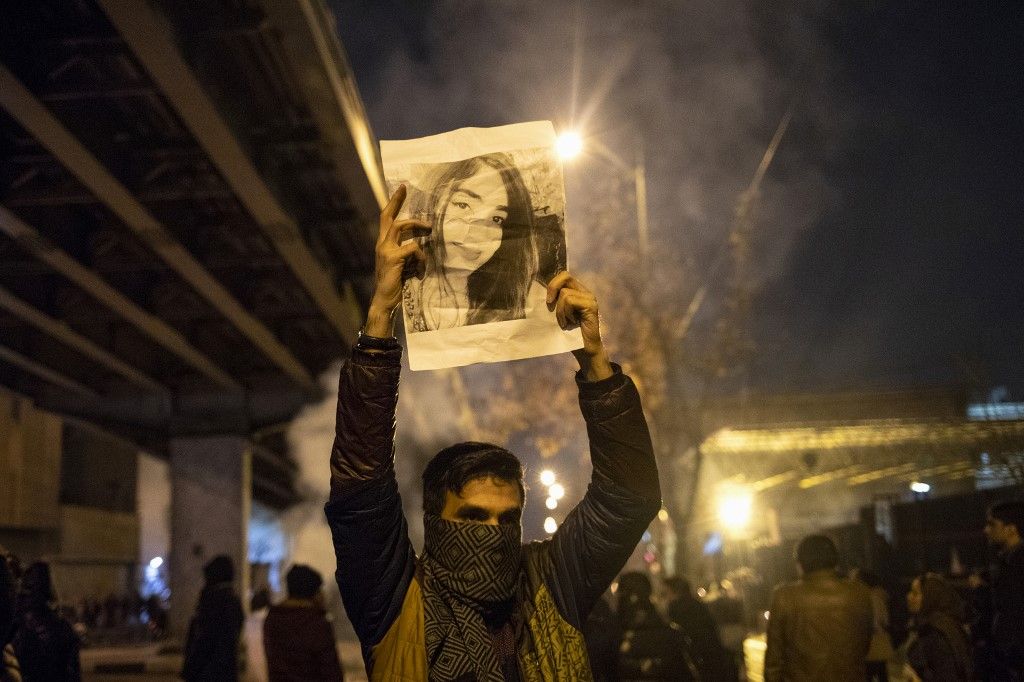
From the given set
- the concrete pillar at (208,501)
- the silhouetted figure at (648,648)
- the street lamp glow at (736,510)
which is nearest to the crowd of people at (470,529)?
the silhouetted figure at (648,648)

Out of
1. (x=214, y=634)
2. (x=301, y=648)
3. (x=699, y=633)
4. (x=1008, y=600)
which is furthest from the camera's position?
(x=699, y=633)

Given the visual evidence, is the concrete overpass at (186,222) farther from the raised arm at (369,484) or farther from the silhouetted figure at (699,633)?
the raised arm at (369,484)

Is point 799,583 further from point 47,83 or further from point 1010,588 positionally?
point 47,83

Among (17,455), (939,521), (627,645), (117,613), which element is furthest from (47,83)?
(117,613)

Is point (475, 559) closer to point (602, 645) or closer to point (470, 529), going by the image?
point (470, 529)

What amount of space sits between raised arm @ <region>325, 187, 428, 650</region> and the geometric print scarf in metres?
0.11

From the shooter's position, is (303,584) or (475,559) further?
(303,584)

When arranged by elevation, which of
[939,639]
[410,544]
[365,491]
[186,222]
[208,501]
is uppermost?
[186,222]

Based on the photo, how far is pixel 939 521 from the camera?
17641mm

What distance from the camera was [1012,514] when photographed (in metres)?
6.42

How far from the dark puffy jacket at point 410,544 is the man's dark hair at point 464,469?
16 centimetres

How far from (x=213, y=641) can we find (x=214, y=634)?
54 mm

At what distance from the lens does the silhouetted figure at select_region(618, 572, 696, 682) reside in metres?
6.85

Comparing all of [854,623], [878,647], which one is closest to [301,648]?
[854,623]
